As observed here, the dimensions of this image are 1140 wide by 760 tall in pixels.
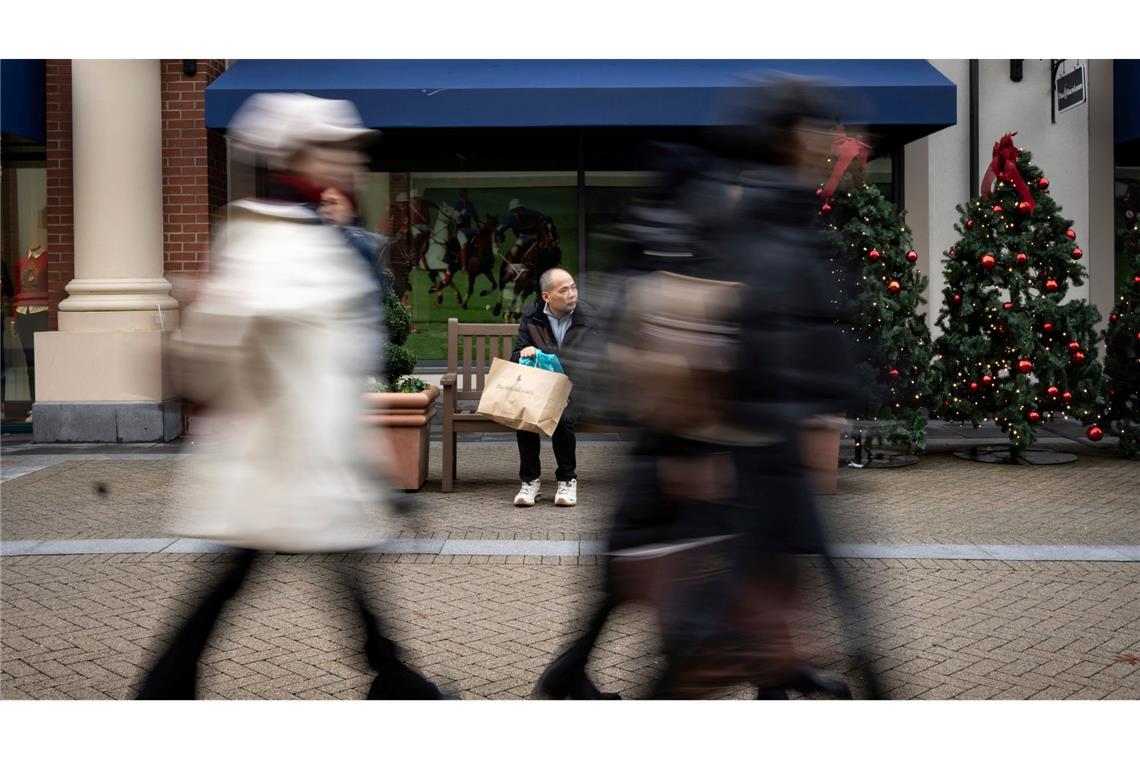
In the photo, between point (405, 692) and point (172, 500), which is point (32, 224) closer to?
point (172, 500)

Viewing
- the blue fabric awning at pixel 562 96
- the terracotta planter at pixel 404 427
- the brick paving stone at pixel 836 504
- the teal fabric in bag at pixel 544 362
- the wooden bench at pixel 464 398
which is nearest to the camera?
the brick paving stone at pixel 836 504

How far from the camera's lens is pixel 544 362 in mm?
7234

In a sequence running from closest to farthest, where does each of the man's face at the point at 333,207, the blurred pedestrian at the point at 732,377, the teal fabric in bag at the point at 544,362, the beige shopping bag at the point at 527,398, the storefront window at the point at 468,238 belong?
the blurred pedestrian at the point at 732,377 < the man's face at the point at 333,207 < the beige shopping bag at the point at 527,398 < the teal fabric in bag at the point at 544,362 < the storefront window at the point at 468,238

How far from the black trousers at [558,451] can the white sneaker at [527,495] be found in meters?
0.04

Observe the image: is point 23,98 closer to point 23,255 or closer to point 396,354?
point 23,255

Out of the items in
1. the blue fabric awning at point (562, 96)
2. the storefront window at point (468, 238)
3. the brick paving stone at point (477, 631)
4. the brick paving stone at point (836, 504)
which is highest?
the blue fabric awning at point (562, 96)

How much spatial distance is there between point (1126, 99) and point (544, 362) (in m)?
8.09

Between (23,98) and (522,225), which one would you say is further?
(522,225)

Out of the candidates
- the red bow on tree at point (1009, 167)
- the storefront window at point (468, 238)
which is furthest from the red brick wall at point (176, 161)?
the red bow on tree at point (1009, 167)

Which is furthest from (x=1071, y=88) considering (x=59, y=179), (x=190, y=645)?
(x=190, y=645)

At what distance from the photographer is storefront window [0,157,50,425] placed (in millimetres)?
12125

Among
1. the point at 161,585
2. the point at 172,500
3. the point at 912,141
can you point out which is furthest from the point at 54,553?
the point at 912,141

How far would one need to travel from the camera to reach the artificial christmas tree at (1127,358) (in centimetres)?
945

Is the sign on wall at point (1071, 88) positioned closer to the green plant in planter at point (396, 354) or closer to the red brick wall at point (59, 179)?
the green plant in planter at point (396, 354)
